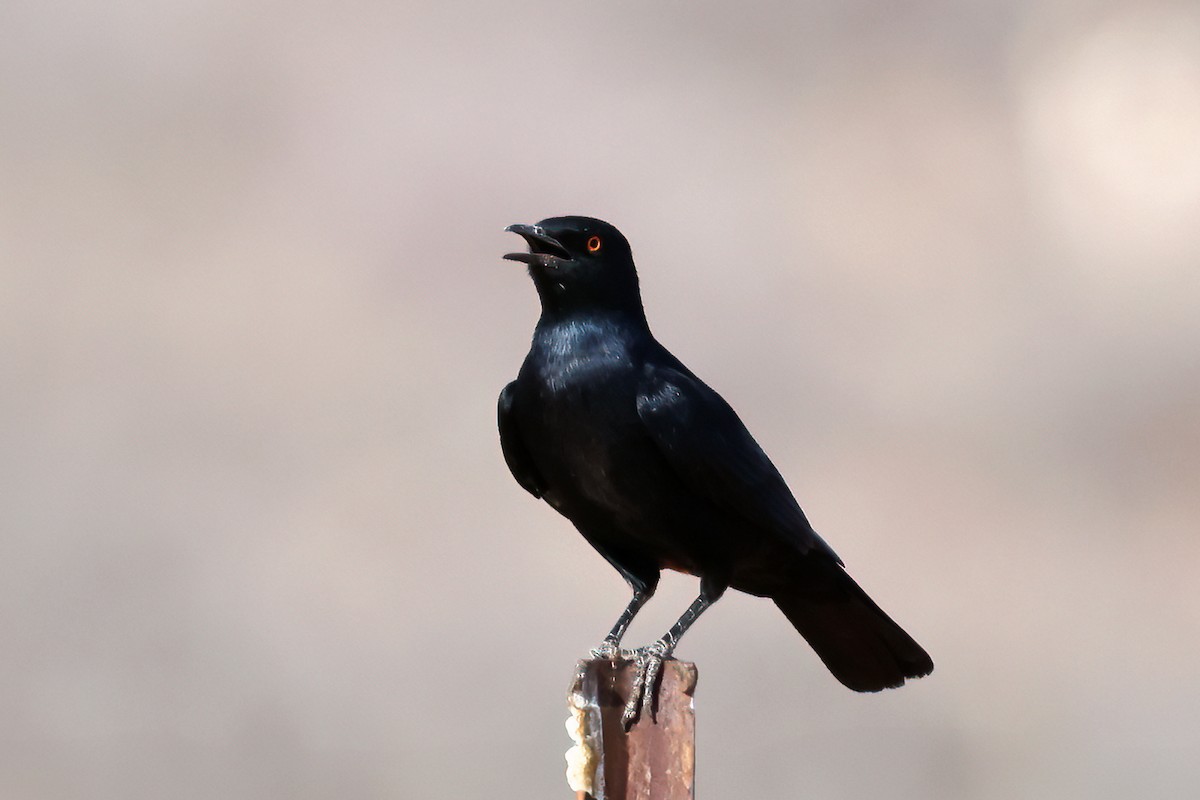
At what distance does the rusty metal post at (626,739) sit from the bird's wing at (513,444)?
107 centimetres

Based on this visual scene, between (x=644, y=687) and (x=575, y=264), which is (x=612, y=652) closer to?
(x=644, y=687)

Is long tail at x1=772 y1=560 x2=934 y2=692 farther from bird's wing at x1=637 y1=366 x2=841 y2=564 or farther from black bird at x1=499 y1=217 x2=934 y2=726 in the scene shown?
bird's wing at x1=637 y1=366 x2=841 y2=564

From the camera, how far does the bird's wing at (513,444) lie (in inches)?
200

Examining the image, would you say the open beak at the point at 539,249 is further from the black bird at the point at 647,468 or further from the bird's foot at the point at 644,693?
the bird's foot at the point at 644,693

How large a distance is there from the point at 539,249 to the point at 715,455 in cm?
98

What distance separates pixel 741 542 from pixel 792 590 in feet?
1.33

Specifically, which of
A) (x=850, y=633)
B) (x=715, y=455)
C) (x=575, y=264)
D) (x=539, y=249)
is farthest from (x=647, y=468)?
(x=850, y=633)

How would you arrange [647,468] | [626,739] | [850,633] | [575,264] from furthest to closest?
[850,633], [575,264], [647,468], [626,739]

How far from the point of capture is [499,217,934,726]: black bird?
472 centimetres

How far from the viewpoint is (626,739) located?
4.10 meters

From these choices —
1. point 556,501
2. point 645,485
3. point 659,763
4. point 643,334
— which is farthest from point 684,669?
point 643,334

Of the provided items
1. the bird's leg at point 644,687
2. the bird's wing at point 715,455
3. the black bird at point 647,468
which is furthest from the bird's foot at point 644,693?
the bird's wing at point 715,455

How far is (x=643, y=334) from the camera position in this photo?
509 cm

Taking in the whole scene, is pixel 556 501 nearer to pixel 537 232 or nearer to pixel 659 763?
pixel 537 232
